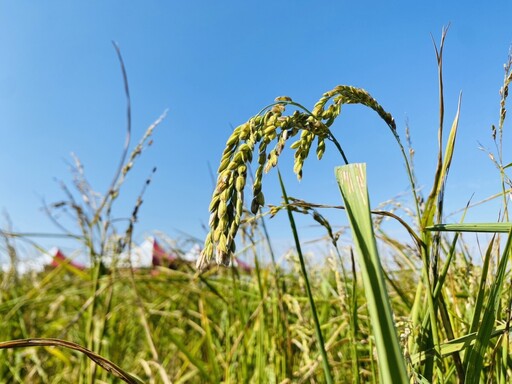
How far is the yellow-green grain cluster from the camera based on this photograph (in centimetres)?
53

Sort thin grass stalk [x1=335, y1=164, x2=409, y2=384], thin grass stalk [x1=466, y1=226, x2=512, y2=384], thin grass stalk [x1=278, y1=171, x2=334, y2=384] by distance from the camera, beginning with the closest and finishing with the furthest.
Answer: thin grass stalk [x1=335, y1=164, x2=409, y2=384], thin grass stalk [x1=466, y1=226, x2=512, y2=384], thin grass stalk [x1=278, y1=171, x2=334, y2=384]

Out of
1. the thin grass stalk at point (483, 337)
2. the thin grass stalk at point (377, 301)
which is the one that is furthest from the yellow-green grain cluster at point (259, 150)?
the thin grass stalk at point (483, 337)

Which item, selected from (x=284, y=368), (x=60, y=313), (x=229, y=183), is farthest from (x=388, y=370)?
(x=60, y=313)

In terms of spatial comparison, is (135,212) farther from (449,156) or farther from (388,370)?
(388,370)

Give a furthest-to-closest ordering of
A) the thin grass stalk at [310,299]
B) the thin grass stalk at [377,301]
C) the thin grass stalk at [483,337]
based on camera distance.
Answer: the thin grass stalk at [310,299]
the thin grass stalk at [483,337]
the thin grass stalk at [377,301]

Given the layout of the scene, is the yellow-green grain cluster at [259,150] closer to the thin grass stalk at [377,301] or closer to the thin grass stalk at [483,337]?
the thin grass stalk at [377,301]

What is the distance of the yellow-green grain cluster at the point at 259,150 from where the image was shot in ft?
1.73

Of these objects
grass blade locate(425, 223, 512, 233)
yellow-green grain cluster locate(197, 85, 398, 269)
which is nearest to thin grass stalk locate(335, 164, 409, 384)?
yellow-green grain cluster locate(197, 85, 398, 269)

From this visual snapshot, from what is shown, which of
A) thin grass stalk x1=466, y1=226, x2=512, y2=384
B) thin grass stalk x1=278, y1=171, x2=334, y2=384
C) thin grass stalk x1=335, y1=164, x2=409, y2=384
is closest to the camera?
thin grass stalk x1=335, y1=164, x2=409, y2=384

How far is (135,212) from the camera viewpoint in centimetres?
149

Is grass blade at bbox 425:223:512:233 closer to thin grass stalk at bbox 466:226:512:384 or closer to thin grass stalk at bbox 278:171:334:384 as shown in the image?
thin grass stalk at bbox 466:226:512:384

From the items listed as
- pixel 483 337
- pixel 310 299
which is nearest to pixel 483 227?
pixel 483 337

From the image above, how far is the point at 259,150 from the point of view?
0.62 meters

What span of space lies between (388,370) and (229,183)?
0.27 m
